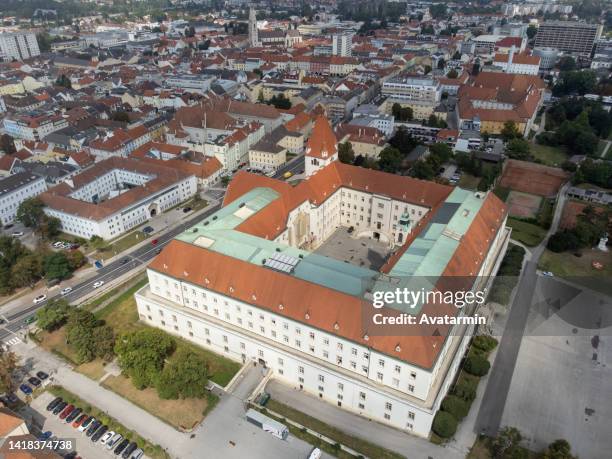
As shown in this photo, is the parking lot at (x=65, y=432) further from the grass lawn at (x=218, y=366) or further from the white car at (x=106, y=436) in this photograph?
the grass lawn at (x=218, y=366)

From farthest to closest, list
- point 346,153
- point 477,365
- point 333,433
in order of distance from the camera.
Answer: point 346,153 < point 477,365 < point 333,433

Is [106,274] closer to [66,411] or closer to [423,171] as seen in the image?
[66,411]

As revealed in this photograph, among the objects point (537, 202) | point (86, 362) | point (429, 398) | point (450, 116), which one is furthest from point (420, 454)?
point (450, 116)

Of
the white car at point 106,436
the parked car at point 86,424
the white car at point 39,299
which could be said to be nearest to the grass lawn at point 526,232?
the white car at point 106,436

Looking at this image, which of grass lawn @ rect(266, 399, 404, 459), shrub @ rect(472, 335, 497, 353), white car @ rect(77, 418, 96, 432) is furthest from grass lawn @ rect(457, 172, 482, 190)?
white car @ rect(77, 418, 96, 432)

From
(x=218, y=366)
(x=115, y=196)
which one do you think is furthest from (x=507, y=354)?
(x=115, y=196)

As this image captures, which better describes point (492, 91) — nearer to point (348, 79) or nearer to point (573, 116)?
point (573, 116)

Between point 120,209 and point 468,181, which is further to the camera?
point 468,181
